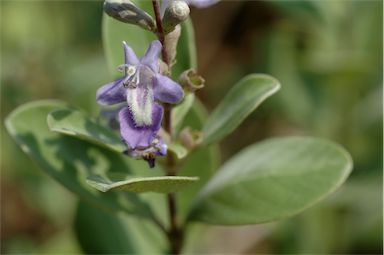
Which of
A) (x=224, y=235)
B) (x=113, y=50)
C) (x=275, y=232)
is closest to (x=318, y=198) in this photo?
(x=113, y=50)

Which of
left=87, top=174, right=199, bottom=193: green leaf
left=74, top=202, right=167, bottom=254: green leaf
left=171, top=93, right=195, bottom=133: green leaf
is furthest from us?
left=74, top=202, right=167, bottom=254: green leaf

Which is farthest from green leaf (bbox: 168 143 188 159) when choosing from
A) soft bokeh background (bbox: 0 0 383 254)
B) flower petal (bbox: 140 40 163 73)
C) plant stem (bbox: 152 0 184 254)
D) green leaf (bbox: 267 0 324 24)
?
green leaf (bbox: 267 0 324 24)

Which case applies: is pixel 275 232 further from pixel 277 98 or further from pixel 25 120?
pixel 25 120

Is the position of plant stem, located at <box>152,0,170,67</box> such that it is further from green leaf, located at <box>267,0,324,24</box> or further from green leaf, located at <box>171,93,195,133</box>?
green leaf, located at <box>267,0,324,24</box>

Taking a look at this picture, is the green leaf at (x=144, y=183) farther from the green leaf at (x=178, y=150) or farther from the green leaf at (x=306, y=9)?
the green leaf at (x=306, y=9)

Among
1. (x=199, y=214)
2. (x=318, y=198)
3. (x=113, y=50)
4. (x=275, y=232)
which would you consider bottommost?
(x=275, y=232)

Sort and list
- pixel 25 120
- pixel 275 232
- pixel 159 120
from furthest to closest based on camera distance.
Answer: pixel 275 232 → pixel 25 120 → pixel 159 120

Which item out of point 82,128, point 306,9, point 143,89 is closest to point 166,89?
point 143,89
